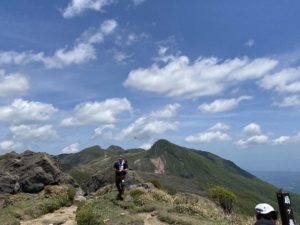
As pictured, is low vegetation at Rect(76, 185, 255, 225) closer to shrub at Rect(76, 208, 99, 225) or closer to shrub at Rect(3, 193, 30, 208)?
shrub at Rect(76, 208, 99, 225)

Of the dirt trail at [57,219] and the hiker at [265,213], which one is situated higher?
the hiker at [265,213]

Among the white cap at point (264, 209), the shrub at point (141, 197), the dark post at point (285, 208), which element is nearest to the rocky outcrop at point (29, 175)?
the shrub at point (141, 197)

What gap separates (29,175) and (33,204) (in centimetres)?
698

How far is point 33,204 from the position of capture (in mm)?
19453

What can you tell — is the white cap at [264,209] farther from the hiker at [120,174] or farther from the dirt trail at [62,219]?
the hiker at [120,174]

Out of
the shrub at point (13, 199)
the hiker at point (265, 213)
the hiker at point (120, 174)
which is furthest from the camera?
the shrub at point (13, 199)

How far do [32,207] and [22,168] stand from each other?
11.0m

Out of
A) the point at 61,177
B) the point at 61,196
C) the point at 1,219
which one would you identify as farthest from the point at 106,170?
the point at 1,219

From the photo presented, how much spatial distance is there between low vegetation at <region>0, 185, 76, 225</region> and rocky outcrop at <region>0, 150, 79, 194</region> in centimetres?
199

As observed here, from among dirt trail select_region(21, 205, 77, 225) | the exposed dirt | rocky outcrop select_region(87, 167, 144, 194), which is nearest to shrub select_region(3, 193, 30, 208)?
dirt trail select_region(21, 205, 77, 225)

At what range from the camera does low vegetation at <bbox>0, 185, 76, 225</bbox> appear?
16719 millimetres

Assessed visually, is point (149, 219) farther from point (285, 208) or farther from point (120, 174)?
point (285, 208)

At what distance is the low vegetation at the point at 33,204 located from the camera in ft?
54.9

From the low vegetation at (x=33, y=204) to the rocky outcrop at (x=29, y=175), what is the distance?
199cm
